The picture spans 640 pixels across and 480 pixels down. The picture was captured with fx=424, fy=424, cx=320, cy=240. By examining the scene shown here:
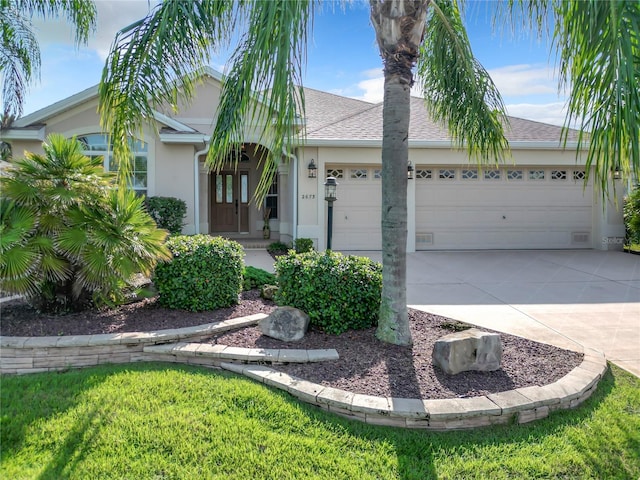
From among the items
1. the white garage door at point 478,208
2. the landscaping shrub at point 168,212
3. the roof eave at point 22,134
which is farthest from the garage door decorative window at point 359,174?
the roof eave at point 22,134

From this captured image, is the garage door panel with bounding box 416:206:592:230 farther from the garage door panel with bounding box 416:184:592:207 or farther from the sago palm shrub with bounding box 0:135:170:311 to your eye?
the sago palm shrub with bounding box 0:135:170:311

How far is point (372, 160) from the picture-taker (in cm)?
1257

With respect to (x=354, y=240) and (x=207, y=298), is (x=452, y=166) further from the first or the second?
(x=207, y=298)

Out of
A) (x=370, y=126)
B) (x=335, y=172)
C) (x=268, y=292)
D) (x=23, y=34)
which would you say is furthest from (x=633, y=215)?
(x=23, y=34)

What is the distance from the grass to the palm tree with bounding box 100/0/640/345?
1.63 meters

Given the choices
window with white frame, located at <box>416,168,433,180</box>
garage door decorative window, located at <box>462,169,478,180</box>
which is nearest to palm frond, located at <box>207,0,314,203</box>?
window with white frame, located at <box>416,168,433,180</box>

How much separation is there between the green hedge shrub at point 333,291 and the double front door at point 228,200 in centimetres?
1094

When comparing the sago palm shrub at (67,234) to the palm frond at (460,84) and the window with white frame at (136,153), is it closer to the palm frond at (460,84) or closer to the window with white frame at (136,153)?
the palm frond at (460,84)

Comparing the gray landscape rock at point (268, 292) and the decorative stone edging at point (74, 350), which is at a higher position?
the gray landscape rock at point (268, 292)

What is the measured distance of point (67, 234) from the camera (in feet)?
16.4

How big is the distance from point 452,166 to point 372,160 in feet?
8.40

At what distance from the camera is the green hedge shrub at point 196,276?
560 cm

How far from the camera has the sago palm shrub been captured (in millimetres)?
4859

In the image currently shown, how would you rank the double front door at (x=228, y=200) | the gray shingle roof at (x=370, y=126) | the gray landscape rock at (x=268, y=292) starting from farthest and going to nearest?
1. the double front door at (x=228, y=200)
2. the gray shingle roof at (x=370, y=126)
3. the gray landscape rock at (x=268, y=292)
